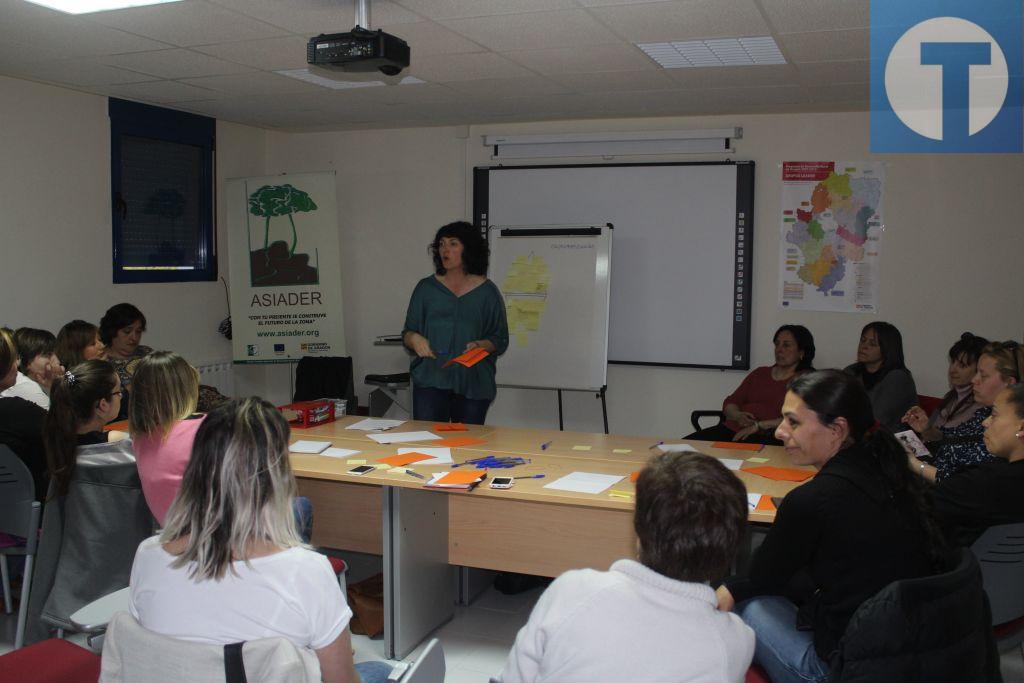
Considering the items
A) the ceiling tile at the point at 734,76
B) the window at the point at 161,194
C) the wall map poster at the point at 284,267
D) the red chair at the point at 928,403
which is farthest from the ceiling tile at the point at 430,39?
the red chair at the point at 928,403

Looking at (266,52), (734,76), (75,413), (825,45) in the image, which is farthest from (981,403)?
(266,52)

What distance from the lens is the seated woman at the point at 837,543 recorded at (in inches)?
82.6

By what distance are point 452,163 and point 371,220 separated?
2.71 feet

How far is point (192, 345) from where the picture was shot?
256 inches

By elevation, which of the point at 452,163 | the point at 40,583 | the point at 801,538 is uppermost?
the point at 452,163

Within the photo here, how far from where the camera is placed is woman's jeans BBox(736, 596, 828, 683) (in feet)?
7.07

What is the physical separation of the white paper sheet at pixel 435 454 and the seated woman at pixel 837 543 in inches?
53.3

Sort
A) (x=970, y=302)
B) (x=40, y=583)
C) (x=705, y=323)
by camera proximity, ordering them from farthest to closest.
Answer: (x=705, y=323) → (x=970, y=302) → (x=40, y=583)

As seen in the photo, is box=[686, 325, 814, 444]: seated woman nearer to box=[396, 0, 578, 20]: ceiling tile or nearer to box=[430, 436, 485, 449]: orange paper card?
box=[430, 436, 485, 449]: orange paper card

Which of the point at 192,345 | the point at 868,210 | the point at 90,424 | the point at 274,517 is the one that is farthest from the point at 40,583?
the point at 868,210

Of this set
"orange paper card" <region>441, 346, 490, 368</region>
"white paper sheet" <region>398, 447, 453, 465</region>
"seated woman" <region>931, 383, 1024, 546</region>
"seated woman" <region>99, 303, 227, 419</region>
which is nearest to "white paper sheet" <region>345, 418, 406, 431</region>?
"orange paper card" <region>441, 346, 490, 368</region>

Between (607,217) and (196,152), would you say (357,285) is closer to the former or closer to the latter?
(196,152)

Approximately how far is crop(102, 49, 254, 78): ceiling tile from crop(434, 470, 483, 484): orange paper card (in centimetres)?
262

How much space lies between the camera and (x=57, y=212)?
543 cm
